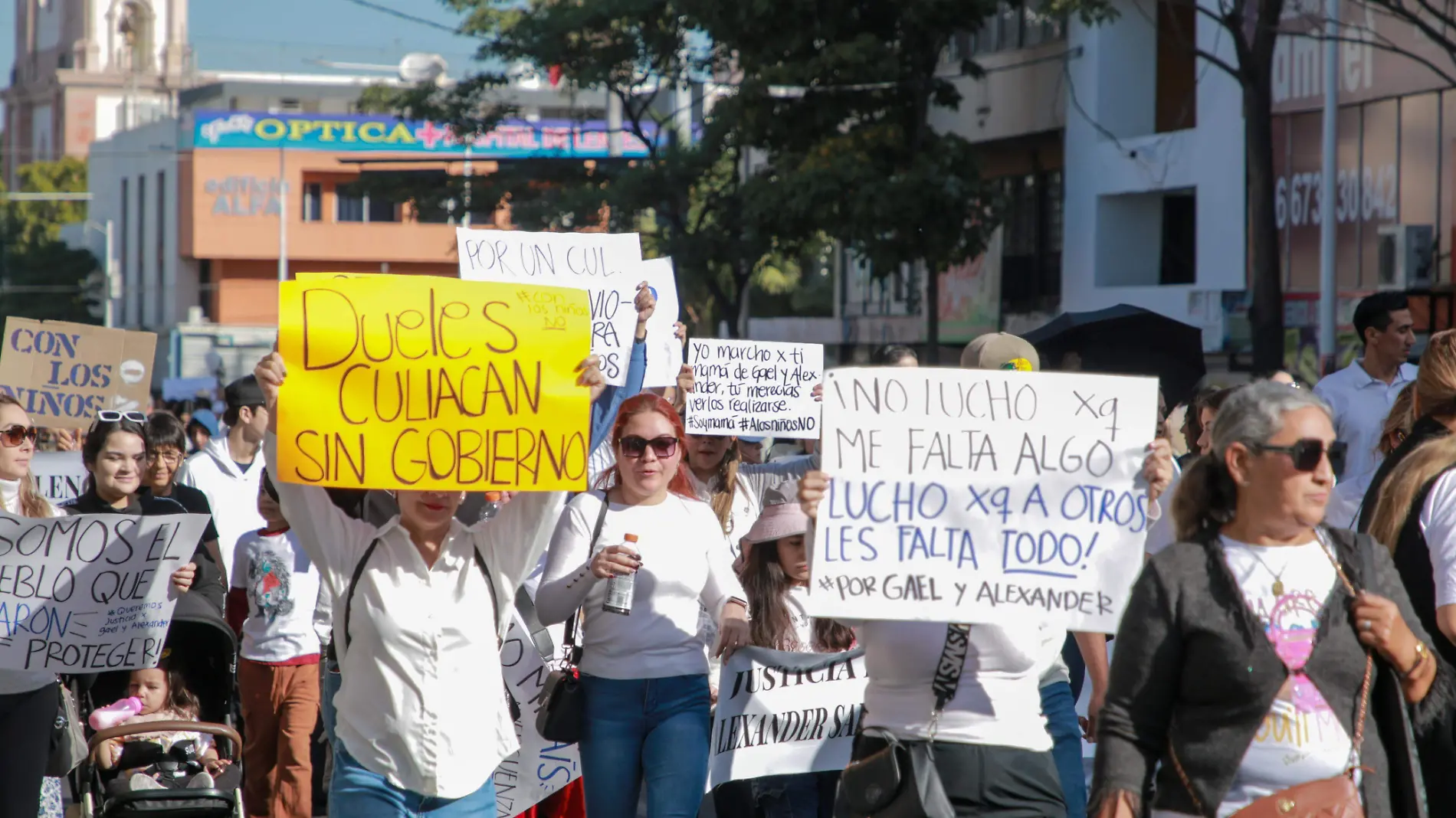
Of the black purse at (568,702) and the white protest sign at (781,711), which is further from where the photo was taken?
the white protest sign at (781,711)

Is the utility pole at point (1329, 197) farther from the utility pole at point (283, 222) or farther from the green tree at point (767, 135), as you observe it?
the utility pole at point (283, 222)

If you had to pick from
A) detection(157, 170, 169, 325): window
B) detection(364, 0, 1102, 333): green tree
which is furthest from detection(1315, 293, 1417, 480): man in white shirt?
detection(157, 170, 169, 325): window

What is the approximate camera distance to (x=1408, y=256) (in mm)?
19391

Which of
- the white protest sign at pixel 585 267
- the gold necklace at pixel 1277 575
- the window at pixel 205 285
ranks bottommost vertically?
the gold necklace at pixel 1277 575

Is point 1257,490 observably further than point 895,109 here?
No

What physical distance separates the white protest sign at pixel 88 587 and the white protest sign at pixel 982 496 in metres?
2.55

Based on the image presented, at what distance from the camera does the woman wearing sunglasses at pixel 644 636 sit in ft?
18.2

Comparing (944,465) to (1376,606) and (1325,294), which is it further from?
(1325,294)

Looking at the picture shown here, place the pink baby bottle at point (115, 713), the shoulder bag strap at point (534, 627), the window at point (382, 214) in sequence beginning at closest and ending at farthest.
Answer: the pink baby bottle at point (115, 713), the shoulder bag strap at point (534, 627), the window at point (382, 214)

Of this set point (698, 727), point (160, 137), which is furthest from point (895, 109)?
point (160, 137)

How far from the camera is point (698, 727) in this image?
5.61m

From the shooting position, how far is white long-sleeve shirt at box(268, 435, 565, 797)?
15.3 feet

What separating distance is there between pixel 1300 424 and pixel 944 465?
38.2 inches

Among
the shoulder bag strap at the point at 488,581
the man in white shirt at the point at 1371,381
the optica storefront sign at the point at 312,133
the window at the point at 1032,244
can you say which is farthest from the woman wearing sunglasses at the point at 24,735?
the optica storefront sign at the point at 312,133
